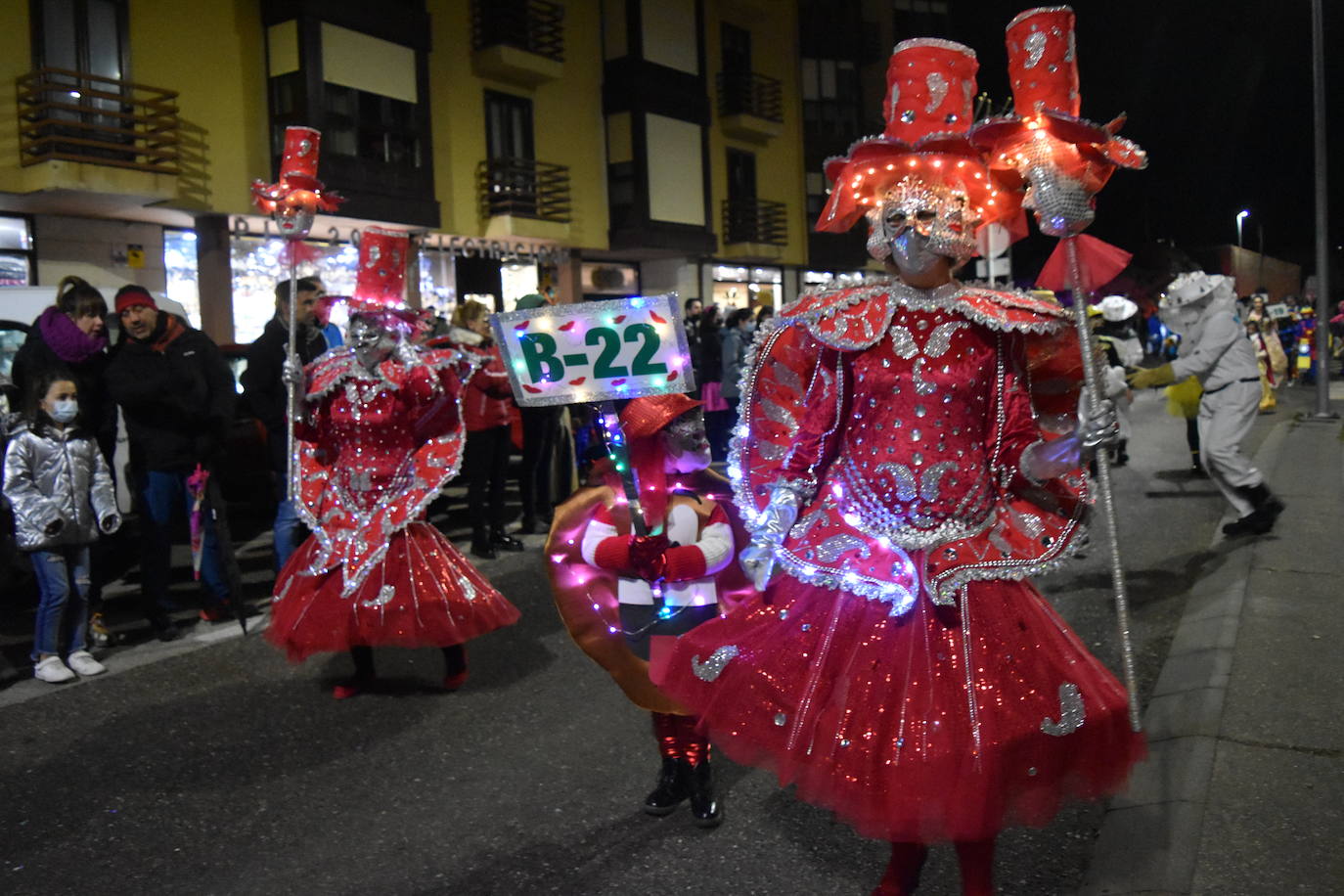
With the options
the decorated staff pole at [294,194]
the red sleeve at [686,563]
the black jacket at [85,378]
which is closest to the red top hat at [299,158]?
the decorated staff pole at [294,194]

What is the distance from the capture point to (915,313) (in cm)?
311

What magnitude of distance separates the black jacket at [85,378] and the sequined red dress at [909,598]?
5.01m

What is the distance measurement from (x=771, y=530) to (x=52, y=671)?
14.9 feet

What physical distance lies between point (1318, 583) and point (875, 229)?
4581 mm

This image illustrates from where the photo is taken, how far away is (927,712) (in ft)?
9.04

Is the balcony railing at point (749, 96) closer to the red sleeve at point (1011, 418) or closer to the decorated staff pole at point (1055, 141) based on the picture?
the decorated staff pole at point (1055, 141)

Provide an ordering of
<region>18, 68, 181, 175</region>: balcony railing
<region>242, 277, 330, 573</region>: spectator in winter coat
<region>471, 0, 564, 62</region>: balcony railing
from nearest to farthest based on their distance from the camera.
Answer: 1. <region>242, 277, 330, 573</region>: spectator in winter coat
2. <region>18, 68, 181, 175</region>: balcony railing
3. <region>471, 0, 564, 62</region>: balcony railing

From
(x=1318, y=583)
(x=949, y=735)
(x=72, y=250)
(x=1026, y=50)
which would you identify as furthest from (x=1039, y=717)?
(x=72, y=250)

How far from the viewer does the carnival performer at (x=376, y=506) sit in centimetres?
527

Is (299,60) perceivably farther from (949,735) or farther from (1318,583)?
(949,735)

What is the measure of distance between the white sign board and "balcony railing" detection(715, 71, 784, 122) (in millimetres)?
28234

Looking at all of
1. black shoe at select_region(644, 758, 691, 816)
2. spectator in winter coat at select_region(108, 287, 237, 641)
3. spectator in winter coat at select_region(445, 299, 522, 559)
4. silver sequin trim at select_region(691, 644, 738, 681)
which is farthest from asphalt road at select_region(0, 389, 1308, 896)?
spectator in winter coat at select_region(445, 299, 522, 559)

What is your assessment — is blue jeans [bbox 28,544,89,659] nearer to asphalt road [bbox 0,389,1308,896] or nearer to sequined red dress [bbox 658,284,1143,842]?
asphalt road [bbox 0,389,1308,896]

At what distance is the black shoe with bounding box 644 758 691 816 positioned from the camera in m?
4.00
